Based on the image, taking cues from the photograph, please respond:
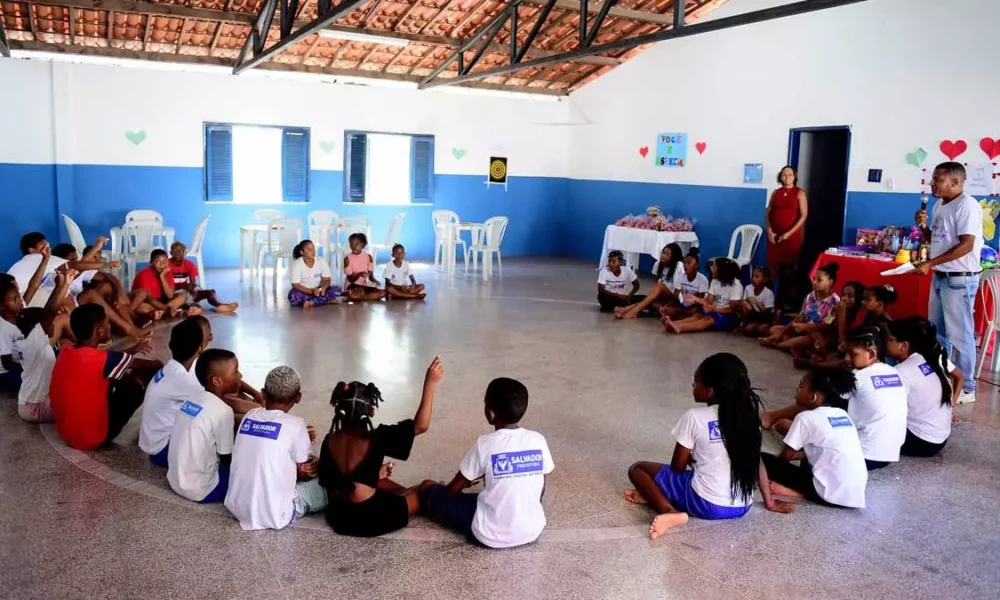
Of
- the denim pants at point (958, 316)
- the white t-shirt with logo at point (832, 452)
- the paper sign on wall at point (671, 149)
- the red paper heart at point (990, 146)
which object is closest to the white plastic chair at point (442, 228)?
the paper sign on wall at point (671, 149)

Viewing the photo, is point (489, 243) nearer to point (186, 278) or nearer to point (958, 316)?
point (186, 278)

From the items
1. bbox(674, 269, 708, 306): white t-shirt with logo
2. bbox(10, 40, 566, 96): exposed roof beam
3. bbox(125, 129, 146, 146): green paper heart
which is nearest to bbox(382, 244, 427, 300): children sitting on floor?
bbox(674, 269, 708, 306): white t-shirt with logo

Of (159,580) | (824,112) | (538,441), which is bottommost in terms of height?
(159,580)

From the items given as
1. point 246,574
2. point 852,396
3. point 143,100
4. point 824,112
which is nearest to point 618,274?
point 824,112

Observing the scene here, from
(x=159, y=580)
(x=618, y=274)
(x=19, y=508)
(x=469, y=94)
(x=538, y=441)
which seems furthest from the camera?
(x=469, y=94)

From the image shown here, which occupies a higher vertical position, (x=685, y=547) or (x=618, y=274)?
(x=618, y=274)

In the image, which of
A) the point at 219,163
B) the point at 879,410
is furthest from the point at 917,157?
the point at 219,163

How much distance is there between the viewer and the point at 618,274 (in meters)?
8.12

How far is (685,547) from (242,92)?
9.50 meters

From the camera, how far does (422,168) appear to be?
12289 millimetres

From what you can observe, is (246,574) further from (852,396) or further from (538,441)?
(852,396)

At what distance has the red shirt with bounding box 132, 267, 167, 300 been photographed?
22.9 ft

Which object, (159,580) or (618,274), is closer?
(159,580)

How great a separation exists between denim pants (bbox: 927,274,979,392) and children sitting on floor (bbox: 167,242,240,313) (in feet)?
19.3
